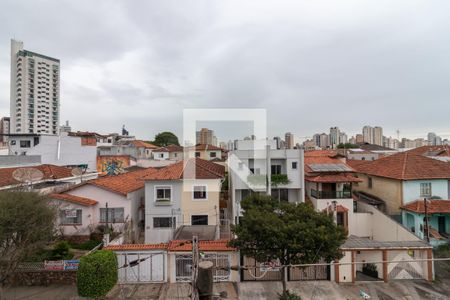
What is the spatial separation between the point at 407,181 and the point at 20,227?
2157 centimetres

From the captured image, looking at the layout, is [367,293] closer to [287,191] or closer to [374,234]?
[374,234]

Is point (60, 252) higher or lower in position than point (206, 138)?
lower

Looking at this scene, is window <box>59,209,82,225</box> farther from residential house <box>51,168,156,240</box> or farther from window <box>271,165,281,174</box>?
window <box>271,165,281,174</box>

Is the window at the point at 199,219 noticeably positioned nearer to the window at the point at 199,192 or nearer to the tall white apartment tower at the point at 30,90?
the window at the point at 199,192

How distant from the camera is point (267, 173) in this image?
18.0 m

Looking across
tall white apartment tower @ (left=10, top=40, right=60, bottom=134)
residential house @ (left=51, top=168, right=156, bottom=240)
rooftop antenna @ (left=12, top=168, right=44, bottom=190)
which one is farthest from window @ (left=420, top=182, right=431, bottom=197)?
tall white apartment tower @ (left=10, top=40, right=60, bottom=134)

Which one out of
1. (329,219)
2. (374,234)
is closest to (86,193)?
(329,219)

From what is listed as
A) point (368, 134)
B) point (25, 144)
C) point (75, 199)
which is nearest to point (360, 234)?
point (75, 199)

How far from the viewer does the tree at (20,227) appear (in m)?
9.86

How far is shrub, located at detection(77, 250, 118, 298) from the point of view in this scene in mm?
9719

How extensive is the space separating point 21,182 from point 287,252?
15.8 m

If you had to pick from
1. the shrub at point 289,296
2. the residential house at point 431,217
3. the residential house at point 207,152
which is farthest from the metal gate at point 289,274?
the residential house at point 207,152

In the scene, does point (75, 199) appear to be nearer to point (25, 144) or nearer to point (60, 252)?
point (60, 252)

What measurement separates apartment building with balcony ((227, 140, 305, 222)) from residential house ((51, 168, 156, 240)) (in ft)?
22.2
